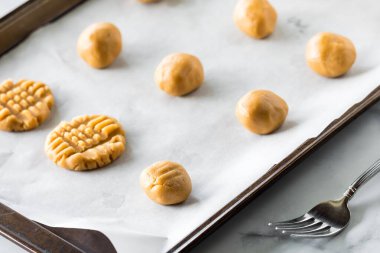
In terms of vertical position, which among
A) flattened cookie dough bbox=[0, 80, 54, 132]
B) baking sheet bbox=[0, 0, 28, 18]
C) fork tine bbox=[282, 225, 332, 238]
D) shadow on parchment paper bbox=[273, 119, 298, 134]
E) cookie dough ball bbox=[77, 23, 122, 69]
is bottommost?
fork tine bbox=[282, 225, 332, 238]

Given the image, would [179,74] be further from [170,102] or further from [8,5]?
[8,5]

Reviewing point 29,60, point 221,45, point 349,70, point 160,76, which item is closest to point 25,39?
point 29,60

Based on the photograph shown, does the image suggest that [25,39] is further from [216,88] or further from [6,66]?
[216,88]

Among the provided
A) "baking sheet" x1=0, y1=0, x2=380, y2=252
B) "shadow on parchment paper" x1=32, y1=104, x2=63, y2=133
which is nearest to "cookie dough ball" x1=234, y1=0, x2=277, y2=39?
"baking sheet" x1=0, y1=0, x2=380, y2=252

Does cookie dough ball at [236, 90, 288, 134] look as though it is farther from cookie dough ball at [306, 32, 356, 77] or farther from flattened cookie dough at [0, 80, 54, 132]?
flattened cookie dough at [0, 80, 54, 132]

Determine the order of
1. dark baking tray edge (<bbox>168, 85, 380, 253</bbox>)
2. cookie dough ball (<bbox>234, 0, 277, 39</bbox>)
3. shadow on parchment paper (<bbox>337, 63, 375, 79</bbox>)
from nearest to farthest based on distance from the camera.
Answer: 1. dark baking tray edge (<bbox>168, 85, 380, 253</bbox>)
2. shadow on parchment paper (<bbox>337, 63, 375, 79</bbox>)
3. cookie dough ball (<bbox>234, 0, 277, 39</bbox>)

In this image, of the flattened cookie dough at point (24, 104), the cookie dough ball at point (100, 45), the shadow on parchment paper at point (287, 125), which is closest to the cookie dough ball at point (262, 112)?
the shadow on parchment paper at point (287, 125)

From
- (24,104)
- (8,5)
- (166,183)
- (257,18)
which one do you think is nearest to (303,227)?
(166,183)
